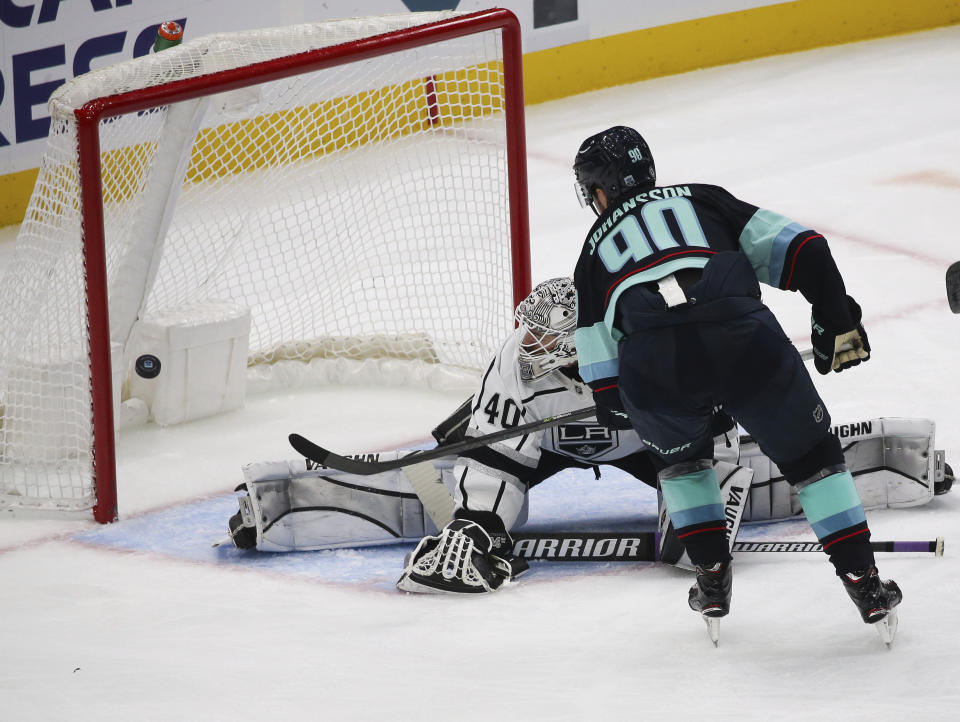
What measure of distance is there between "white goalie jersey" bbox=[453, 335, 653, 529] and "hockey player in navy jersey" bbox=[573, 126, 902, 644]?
1.44 feet

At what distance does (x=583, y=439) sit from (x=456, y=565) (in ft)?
1.32

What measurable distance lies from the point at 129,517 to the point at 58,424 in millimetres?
331

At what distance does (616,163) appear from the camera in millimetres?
2756

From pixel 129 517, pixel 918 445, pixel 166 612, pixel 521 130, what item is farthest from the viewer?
pixel 521 130

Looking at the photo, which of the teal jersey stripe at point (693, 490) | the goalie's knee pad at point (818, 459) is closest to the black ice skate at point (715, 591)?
the teal jersey stripe at point (693, 490)

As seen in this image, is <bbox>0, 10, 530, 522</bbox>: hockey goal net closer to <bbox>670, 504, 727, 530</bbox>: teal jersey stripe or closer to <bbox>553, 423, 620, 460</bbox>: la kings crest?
<bbox>553, 423, 620, 460</bbox>: la kings crest

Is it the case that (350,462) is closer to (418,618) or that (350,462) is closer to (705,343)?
(418,618)

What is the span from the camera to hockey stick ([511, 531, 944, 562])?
3.19m

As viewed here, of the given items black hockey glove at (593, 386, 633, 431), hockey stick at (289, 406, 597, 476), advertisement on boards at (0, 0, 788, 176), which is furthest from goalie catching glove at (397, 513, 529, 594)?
advertisement on boards at (0, 0, 788, 176)

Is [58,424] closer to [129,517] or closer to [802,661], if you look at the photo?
[129,517]

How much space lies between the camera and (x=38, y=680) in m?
2.82

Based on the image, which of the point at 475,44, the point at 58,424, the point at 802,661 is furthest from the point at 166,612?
the point at 475,44

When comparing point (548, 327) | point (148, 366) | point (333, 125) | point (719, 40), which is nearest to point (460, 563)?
point (548, 327)

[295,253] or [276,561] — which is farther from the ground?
[295,253]
